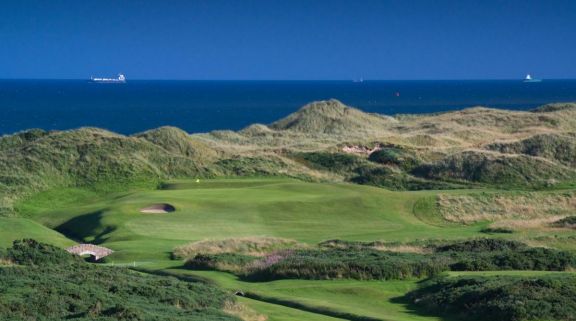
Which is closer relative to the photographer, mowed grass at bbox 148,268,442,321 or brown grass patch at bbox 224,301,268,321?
brown grass patch at bbox 224,301,268,321

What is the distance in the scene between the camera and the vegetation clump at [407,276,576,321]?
76.1 feet

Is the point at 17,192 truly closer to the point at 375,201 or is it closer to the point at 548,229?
the point at 375,201

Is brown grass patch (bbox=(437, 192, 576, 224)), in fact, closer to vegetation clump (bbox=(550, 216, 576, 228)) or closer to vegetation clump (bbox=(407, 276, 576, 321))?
vegetation clump (bbox=(550, 216, 576, 228))

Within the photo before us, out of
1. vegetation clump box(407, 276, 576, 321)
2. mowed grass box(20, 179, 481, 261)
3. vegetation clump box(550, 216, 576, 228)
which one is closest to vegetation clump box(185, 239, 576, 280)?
vegetation clump box(407, 276, 576, 321)

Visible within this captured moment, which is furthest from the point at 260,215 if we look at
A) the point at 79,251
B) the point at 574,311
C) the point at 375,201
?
the point at 574,311

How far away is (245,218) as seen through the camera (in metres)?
44.9

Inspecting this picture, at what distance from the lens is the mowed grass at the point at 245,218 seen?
4153 centimetres

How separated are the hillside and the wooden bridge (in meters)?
12.6

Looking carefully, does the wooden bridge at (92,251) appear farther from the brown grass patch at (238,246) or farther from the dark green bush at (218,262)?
the dark green bush at (218,262)

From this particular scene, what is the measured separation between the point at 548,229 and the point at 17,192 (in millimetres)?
27369

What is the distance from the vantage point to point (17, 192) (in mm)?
54062

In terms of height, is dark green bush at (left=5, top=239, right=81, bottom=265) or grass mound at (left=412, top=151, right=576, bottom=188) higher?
grass mound at (left=412, top=151, right=576, bottom=188)

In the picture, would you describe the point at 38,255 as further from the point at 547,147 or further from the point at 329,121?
the point at 329,121

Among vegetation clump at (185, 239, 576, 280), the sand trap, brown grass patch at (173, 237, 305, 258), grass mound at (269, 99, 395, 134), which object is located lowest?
vegetation clump at (185, 239, 576, 280)
